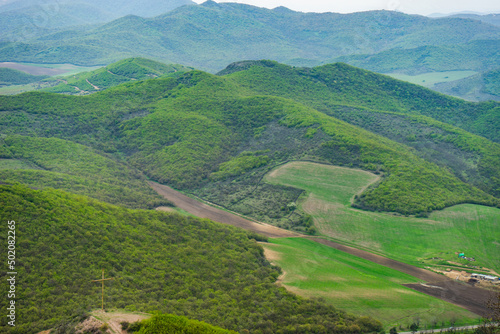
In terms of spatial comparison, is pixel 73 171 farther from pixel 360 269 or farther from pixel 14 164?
→ pixel 360 269

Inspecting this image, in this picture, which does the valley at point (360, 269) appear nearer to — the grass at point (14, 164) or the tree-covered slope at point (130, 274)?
the tree-covered slope at point (130, 274)

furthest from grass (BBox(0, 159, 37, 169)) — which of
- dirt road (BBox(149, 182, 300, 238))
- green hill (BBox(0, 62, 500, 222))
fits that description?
dirt road (BBox(149, 182, 300, 238))

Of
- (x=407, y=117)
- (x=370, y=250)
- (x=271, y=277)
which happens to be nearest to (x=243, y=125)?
(x=407, y=117)

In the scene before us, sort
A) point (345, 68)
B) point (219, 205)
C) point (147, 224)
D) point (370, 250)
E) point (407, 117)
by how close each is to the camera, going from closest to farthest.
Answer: point (147, 224), point (370, 250), point (219, 205), point (407, 117), point (345, 68)

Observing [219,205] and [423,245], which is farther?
[219,205]

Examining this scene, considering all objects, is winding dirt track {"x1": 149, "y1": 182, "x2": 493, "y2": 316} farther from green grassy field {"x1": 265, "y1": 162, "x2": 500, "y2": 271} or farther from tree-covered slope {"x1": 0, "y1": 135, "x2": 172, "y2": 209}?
tree-covered slope {"x1": 0, "y1": 135, "x2": 172, "y2": 209}

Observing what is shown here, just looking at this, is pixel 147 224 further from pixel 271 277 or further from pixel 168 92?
pixel 168 92

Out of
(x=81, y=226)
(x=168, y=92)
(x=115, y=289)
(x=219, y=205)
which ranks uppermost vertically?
(x=168, y=92)
